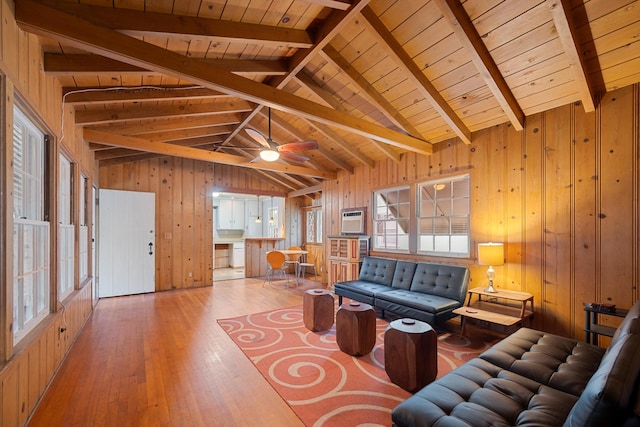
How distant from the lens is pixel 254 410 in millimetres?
2090

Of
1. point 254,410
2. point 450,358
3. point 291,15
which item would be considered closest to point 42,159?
point 291,15

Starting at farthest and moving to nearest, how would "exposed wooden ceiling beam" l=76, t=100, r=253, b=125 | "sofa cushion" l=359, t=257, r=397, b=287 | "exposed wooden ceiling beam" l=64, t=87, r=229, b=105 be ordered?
1. "sofa cushion" l=359, t=257, r=397, b=287
2. "exposed wooden ceiling beam" l=76, t=100, r=253, b=125
3. "exposed wooden ceiling beam" l=64, t=87, r=229, b=105

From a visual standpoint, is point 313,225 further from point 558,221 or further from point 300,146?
point 558,221

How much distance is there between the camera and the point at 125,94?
321 cm

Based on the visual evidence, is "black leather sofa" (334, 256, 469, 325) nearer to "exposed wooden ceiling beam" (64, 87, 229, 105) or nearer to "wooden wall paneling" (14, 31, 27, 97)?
"exposed wooden ceiling beam" (64, 87, 229, 105)

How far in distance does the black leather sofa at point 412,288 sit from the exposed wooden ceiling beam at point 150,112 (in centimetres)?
337

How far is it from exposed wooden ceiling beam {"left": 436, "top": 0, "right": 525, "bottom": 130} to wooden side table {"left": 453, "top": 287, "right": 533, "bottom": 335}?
80.4 inches

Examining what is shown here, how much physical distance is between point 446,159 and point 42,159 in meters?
4.81

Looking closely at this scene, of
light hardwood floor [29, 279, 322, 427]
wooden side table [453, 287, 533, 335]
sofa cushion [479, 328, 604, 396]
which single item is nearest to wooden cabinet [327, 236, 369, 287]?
wooden side table [453, 287, 533, 335]

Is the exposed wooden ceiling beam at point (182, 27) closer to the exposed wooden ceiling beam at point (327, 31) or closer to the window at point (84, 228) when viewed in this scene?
the exposed wooden ceiling beam at point (327, 31)

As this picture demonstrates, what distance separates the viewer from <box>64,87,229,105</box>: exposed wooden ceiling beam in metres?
3.02

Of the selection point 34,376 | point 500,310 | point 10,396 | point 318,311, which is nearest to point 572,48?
point 500,310

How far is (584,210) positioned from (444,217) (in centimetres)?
164

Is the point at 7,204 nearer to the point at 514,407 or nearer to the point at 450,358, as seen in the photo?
the point at 514,407
